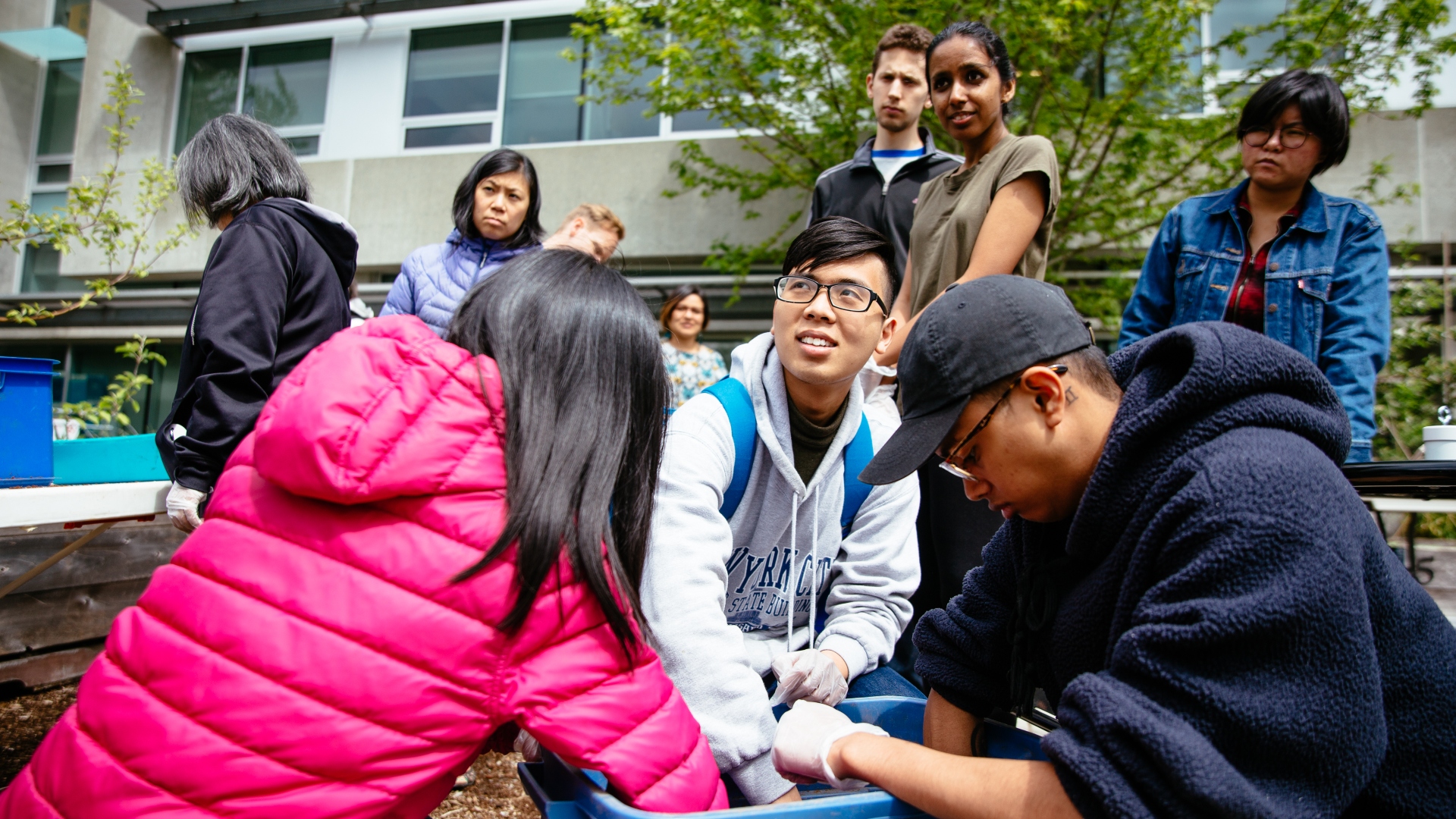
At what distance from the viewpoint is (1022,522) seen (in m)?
1.35

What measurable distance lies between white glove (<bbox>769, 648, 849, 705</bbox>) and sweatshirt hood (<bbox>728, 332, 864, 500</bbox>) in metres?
0.36

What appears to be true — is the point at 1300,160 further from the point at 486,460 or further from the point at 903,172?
the point at 486,460

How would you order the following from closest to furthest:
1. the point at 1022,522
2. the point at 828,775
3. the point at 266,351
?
the point at 828,775 < the point at 1022,522 < the point at 266,351

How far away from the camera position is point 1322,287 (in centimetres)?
217

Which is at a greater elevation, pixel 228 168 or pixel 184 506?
pixel 228 168

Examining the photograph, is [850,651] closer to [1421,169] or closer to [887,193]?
[887,193]

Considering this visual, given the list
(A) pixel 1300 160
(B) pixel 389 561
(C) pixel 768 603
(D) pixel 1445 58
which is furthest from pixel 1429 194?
(B) pixel 389 561

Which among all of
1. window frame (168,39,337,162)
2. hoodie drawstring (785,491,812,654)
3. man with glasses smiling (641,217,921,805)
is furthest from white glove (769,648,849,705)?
window frame (168,39,337,162)

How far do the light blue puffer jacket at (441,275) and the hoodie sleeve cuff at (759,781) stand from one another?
6.94ft

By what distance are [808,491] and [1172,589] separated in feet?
3.39

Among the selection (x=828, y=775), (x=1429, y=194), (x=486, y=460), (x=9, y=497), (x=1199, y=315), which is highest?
(x=1429, y=194)

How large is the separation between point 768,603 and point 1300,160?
1787mm

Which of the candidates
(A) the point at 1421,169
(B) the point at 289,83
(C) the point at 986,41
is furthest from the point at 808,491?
(B) the point at 289,83

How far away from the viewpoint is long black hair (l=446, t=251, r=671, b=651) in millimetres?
1084
